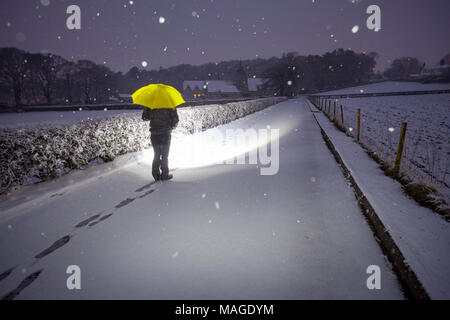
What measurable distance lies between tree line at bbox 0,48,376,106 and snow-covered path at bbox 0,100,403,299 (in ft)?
182

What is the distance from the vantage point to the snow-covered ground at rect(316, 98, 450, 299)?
2.35 m

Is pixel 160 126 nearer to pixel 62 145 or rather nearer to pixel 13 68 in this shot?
pixel 62 145

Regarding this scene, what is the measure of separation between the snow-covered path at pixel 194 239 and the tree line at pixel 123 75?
55452 mm

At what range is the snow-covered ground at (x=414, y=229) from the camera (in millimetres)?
2355

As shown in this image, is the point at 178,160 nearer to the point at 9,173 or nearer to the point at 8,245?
the point at 9,173

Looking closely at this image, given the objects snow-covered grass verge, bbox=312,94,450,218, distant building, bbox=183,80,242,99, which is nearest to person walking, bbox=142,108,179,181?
snow-covered grass verge, bbox=312,94,450,218

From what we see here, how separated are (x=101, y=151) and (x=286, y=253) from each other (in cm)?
618

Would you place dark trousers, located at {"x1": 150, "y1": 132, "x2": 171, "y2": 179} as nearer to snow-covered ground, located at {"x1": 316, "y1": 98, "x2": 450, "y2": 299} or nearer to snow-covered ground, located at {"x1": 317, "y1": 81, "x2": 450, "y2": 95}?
snow-covered ground, located at {"x1": 316, "y1": 98, "x2": 450, "y2": 299}

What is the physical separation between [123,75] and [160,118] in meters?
160

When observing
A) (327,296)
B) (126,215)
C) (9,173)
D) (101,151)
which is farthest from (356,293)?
(101,151)

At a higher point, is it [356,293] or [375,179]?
[375,179]

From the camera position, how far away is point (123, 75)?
146250mm

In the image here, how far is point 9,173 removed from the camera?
4.86 meters

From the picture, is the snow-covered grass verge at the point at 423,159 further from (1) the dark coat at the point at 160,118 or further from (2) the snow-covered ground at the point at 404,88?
(2) the snow-covered ground at the point at 404,88
